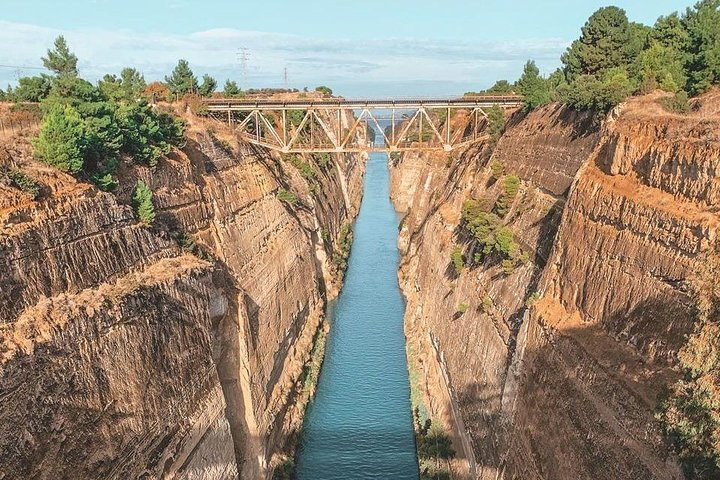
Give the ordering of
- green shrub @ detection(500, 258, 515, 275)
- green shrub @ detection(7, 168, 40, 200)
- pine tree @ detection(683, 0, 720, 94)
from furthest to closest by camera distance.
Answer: green shrub @ detection(500, 258, 515, 275)
pine tree @ detection(683, 0, 720, 94)
green shrub @ detection(7, 168, 40, 200)

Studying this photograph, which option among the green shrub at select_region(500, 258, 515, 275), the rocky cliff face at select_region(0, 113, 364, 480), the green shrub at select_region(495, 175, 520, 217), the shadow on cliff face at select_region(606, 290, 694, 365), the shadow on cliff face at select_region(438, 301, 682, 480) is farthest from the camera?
the green shrub at select_region(495, 175, 520, 217)

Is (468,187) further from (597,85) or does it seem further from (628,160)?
(628,160)

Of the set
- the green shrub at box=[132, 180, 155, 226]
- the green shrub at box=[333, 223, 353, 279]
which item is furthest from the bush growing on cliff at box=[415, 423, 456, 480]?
the green shrub at box=[333, 223, 353, 279]

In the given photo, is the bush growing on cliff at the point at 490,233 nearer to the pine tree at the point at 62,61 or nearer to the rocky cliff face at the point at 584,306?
the rocky cliff face at the point at 584,306

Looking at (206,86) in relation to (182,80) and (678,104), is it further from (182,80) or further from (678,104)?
(678,104)

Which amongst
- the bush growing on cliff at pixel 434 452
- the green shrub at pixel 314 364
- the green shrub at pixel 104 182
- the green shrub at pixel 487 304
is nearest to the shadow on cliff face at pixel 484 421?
the bush growing on cliff at pixel 434 452

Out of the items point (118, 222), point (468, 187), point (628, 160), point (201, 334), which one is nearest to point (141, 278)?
point (118, 222)

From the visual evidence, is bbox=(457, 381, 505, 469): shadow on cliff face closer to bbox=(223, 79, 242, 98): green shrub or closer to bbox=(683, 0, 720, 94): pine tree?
bbox=(683, 0, 720, 94): pine tree

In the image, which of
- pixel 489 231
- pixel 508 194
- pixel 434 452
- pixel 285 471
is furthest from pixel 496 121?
pixel 285 471
